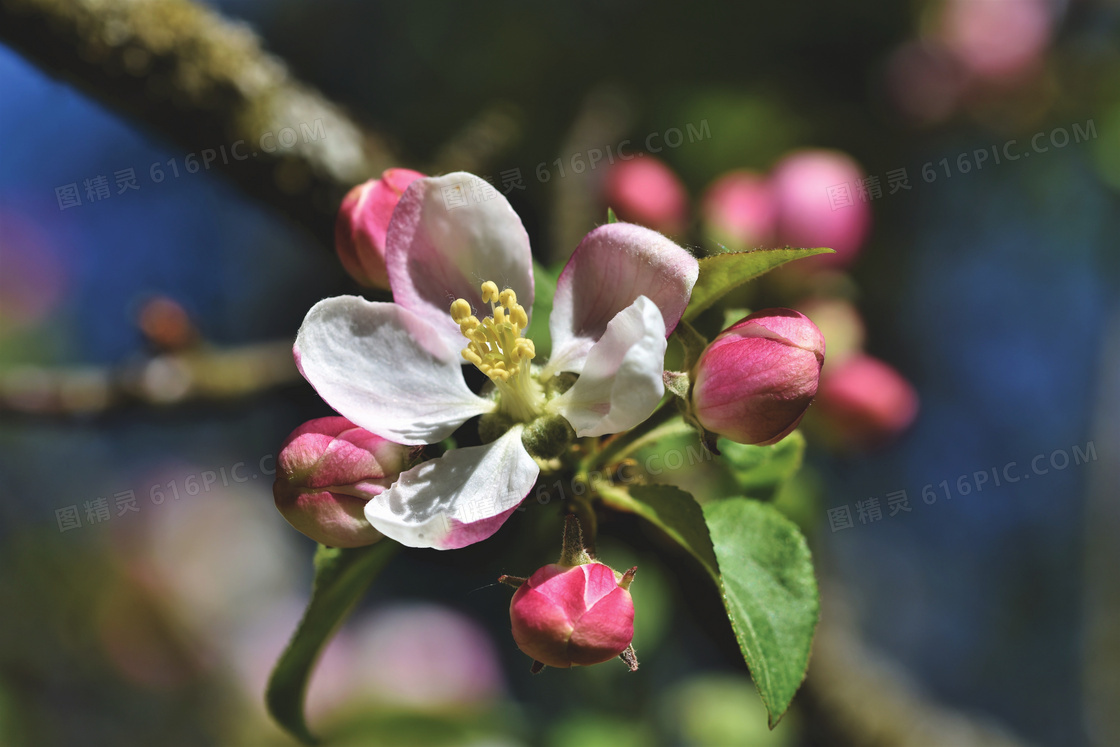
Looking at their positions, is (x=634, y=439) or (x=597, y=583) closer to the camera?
(x=597, y=583)

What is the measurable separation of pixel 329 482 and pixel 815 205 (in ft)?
3.50

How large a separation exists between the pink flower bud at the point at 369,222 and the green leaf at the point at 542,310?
161 millimetres

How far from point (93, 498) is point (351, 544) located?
247cm

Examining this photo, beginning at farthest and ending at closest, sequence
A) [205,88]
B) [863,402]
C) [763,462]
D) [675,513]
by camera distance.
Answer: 1. [863,402]
2. [205,88]
3. [763,462]
4. [675,513]

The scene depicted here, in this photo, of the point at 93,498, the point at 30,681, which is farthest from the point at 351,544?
the point at 93,498

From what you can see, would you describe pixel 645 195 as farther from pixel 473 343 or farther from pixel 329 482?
pixel 329 482

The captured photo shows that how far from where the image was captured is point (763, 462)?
802 mm

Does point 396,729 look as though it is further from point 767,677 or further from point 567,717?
point 767,677

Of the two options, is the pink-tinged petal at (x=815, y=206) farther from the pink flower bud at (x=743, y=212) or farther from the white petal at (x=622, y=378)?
the white petal at (x=622, y=378)

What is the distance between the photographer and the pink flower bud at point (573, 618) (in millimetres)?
586

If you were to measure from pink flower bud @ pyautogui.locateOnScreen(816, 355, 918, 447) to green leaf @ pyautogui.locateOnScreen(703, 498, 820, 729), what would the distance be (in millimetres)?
694

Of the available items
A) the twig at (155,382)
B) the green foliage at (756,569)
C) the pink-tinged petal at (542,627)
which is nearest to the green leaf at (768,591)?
the green foliage at (756,569)

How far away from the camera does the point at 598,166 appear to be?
1.66 m

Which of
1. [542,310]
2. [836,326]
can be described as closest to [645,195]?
[836,326]
